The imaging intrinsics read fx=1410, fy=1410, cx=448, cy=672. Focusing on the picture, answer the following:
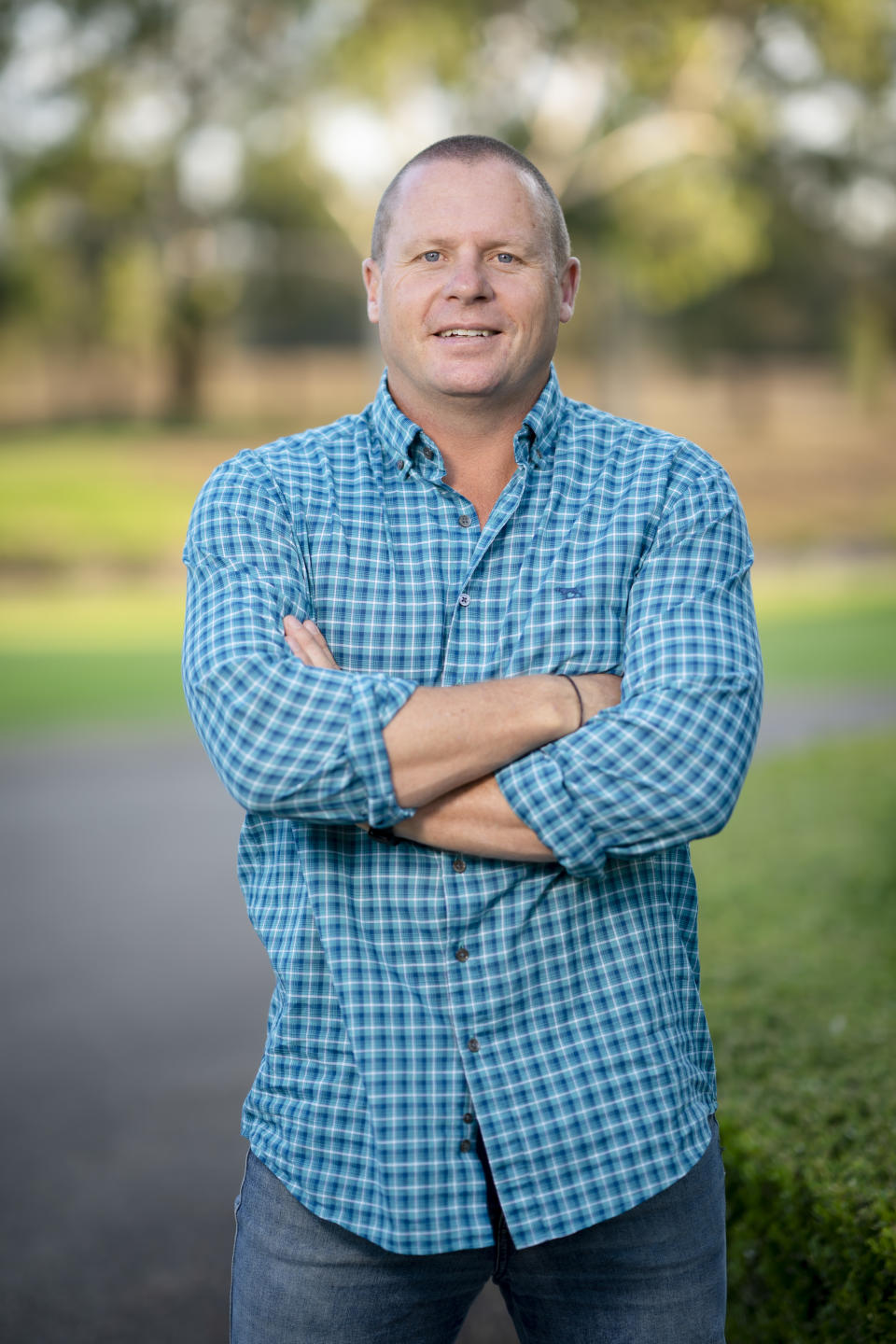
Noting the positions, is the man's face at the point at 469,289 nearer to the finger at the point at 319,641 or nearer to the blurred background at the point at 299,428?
the finger at the point at 319,641

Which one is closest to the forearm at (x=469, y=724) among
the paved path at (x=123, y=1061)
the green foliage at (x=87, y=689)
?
the paved path at (x=123, y=1061)

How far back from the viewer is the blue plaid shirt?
1.89 meters

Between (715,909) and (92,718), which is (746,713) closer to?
(715,909)

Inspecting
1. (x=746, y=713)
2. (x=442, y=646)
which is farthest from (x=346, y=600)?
(x=746, y=713)

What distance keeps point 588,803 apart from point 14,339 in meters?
31.8

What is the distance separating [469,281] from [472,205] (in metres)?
0.13

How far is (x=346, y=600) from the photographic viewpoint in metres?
2.16

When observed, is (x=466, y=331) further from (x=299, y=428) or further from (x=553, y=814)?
(x=299, y=428)

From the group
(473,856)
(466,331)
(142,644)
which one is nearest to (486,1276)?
(473,856)

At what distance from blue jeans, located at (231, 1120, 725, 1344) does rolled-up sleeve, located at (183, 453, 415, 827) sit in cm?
53

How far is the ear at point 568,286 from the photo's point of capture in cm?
234

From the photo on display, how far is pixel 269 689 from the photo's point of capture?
6.45 ft

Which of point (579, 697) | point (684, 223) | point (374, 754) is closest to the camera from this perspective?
point (374, 754)

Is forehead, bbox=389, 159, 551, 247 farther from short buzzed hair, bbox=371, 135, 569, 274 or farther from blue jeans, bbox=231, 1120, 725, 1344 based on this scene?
blue jeans, bbox=231, 1120, 725, 1344
